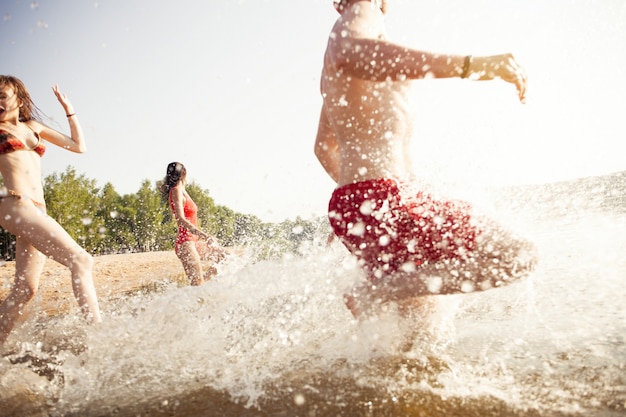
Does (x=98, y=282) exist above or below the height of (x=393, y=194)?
above

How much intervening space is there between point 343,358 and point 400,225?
3.13 feet

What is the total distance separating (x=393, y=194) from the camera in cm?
179

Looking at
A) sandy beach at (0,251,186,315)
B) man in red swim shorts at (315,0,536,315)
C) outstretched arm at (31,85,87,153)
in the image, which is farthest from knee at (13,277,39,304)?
sandy beach at (0,251,186,315)

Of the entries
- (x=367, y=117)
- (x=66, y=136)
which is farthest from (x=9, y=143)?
(x=367, y=117)

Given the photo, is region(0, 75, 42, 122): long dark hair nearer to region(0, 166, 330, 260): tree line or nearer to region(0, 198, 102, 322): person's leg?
region(0, 198, 102, 322): person's leg

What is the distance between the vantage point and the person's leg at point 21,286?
3.05 meters

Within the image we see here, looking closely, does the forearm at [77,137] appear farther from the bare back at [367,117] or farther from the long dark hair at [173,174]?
the bare back at [367,117]

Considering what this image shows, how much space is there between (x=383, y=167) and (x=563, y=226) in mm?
7786

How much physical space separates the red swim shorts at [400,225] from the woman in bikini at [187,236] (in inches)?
148

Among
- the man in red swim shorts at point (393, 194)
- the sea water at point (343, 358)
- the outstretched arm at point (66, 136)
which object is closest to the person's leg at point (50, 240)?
the sea water at point (343, 358)

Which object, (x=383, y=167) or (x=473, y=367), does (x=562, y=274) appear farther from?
(x=383, y=167)

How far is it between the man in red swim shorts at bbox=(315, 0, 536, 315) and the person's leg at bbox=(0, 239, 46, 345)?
8.73 ft

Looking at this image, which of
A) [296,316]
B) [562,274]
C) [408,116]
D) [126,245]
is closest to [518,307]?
[562,274]

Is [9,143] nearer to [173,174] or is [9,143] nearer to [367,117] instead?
[173,174]
